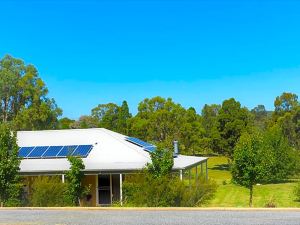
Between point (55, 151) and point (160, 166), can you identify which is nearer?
point (160, 166)

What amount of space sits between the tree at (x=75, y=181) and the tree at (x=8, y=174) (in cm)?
269

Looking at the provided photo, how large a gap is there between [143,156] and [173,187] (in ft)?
23.4

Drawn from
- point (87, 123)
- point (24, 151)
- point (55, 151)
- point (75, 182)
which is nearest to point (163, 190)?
point (75, 182)

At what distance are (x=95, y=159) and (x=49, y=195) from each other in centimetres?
550

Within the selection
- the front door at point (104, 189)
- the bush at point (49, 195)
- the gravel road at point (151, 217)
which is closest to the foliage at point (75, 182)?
the bush at point (49, 195)

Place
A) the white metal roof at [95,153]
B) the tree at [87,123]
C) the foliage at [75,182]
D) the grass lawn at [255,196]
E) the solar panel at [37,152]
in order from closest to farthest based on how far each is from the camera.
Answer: the foliage at [75,182], the white metal roof at [95,153], the grass lawn at [255,196], the solar panel at [37,152], the tree at [87,123]

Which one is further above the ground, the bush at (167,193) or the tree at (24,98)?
the tree at (24,98)

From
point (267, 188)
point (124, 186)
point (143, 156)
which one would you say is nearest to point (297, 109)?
point (267, 188)

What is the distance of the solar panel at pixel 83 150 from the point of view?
2686cm

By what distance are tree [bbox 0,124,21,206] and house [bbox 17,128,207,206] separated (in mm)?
2665

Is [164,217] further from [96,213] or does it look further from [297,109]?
[297,109]

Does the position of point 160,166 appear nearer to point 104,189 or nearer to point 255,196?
point 104,189

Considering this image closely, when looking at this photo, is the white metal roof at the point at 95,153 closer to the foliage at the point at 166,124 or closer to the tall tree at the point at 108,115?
the foliage at the point at 166,124

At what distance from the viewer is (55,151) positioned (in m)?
28.2
